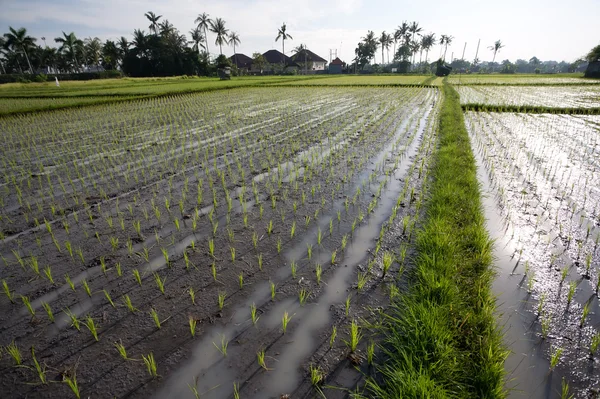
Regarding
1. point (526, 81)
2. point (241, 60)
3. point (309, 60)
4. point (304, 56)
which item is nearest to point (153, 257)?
point (526, 81)

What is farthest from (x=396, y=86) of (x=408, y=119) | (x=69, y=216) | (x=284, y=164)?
(x=69, y=216)

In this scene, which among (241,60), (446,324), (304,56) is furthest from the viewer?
(241,60)

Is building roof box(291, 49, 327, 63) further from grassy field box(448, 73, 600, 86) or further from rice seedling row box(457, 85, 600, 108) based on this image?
rice seedling row box(457, 85, 600, 108)

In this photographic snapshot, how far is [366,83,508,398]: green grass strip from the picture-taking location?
169 cm

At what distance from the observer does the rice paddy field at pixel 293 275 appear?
1.85m

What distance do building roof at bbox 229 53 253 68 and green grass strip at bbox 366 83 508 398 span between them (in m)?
64.4

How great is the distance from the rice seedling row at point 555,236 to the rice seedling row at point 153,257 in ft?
5.74

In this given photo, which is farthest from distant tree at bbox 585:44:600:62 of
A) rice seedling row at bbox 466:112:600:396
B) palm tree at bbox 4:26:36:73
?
palm tree at bbox 4:26:36:73

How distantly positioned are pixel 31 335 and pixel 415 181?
5.02m

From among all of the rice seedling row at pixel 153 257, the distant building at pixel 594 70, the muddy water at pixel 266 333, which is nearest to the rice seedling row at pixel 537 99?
the rice seedling row at pixel 153 257

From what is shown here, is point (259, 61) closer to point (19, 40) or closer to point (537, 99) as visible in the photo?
point (19, 40)

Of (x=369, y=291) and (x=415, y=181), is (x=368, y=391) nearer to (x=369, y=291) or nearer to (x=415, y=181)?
(x=369, y=291)

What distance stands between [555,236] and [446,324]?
2299 mm

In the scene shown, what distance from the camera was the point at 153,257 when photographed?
10.1 ft
